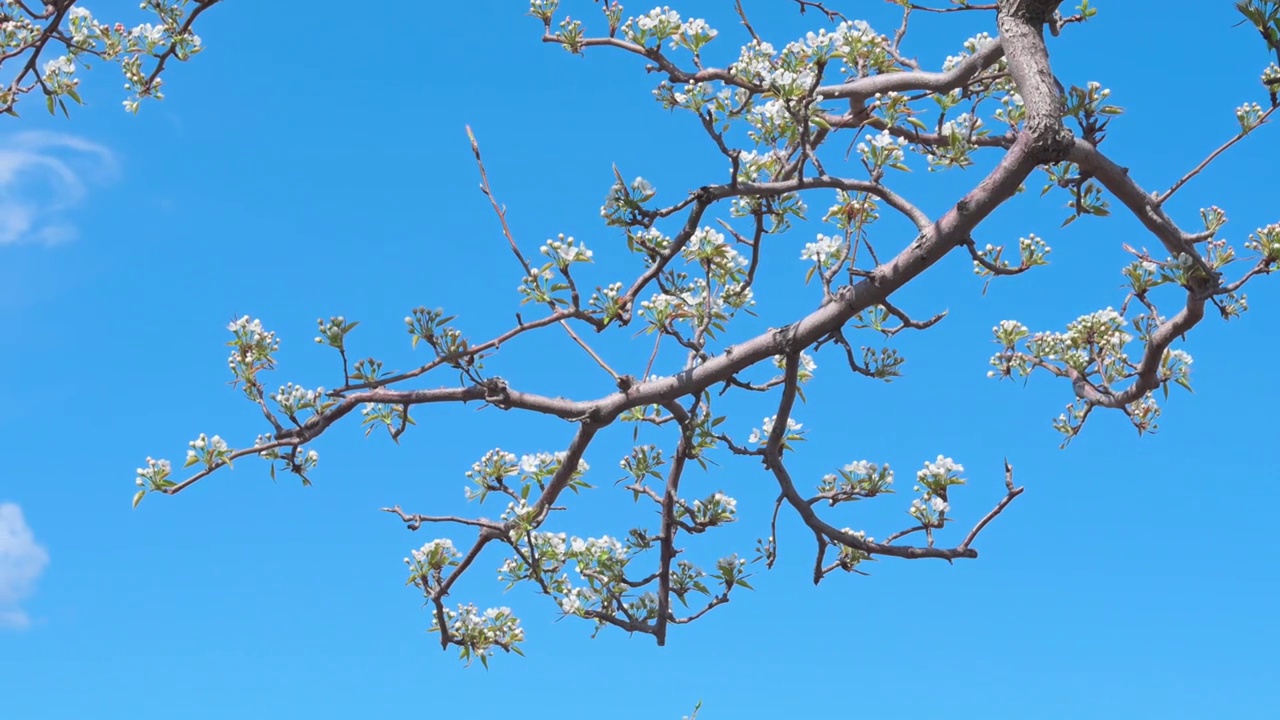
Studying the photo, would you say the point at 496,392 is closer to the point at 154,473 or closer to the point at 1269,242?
the point at 154,473

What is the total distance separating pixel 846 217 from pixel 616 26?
1620mm

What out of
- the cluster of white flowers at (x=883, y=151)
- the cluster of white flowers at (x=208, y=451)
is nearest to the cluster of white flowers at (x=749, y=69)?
the cluster of white flowers at (x=883, y=151)

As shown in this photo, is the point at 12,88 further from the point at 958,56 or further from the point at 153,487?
the point at 958,56

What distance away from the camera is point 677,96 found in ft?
14.8

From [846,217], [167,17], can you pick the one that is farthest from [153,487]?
[167,17]

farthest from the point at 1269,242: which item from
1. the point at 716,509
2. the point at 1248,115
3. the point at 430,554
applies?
the point at 430,554

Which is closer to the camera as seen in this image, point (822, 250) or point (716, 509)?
point (822, 250)

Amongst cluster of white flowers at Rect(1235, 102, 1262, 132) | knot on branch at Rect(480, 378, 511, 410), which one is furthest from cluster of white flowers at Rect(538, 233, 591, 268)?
cluster of white flowers at Rect(1235, 102, 1262, 132)

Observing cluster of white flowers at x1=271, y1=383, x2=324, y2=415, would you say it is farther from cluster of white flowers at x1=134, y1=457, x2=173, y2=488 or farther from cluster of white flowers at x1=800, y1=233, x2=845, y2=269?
cluster of white flowers at x1=800, y1=233, x2=845, y2=269

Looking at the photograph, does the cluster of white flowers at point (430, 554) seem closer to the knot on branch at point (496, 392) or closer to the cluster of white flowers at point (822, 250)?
the knot on branch at point (496, 392)

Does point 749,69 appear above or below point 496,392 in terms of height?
above

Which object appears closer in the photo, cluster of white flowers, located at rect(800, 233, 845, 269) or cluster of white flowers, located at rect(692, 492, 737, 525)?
cluster of white flowers, located at rect(800, 233, 845, 269)

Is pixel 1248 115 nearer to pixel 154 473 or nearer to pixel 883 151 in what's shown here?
pixel 883 151

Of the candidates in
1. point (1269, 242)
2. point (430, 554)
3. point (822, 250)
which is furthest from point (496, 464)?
point (1269, 242)
